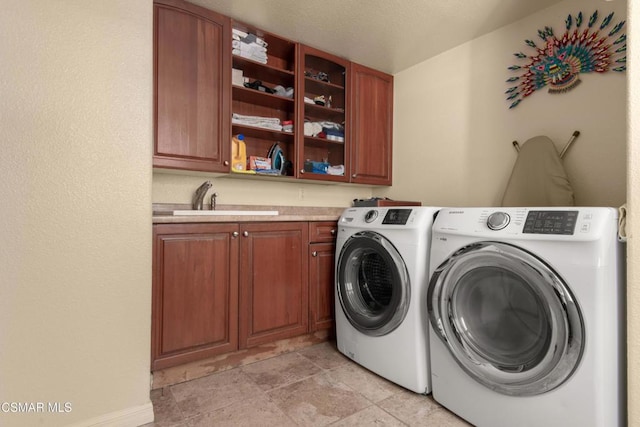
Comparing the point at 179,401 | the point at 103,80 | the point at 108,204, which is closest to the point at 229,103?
the point at 103,80

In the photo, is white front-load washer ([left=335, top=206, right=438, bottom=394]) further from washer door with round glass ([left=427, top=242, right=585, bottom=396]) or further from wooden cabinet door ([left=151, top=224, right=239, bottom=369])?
wooden cabinet door ([left=151, top=224, right=239, bottom=369])

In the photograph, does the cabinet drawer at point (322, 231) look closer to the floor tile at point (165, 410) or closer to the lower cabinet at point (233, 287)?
the lower cabinet at point (233, 287)

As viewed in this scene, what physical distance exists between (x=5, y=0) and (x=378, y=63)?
243 centimetres

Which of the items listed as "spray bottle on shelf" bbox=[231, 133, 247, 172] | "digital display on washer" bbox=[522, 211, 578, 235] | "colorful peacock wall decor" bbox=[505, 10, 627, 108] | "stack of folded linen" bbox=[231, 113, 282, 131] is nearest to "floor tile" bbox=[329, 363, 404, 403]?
"digital display on washer" bbox=[522, 211, 578, 235]

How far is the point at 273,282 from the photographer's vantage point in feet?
6.86

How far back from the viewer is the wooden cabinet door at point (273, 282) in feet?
6.51

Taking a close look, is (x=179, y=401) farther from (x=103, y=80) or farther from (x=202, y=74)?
(x=202, y=74)

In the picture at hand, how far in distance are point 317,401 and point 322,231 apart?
106 cm

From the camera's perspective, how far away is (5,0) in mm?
1219

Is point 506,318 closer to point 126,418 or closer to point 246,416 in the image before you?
point 246,416

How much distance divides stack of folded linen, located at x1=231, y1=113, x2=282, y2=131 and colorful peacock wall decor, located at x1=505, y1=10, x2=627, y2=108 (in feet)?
5.49

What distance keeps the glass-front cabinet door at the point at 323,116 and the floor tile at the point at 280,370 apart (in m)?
1.32

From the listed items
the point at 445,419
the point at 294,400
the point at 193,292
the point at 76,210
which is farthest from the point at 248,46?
the point at 445,419

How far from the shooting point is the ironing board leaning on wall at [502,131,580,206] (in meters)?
1.91
